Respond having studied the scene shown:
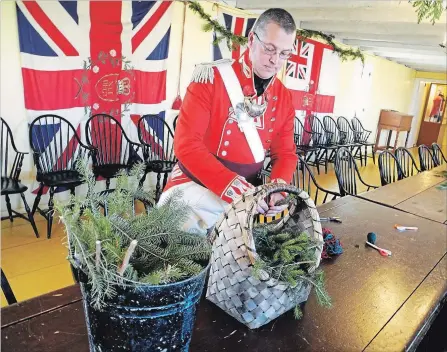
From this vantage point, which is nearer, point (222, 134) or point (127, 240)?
point (127, 240)

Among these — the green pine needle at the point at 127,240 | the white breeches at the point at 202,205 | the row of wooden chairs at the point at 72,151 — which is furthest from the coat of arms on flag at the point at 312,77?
the green pine needle at the point at 127,240

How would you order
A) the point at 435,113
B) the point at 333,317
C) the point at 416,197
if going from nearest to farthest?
the point at 333,317
the point at 416,197
the point at 435,113

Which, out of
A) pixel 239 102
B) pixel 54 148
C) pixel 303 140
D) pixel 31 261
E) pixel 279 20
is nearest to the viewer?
pixel 279 20

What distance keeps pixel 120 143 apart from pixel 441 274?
135 inches

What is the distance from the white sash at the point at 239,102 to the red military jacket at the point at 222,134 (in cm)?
2

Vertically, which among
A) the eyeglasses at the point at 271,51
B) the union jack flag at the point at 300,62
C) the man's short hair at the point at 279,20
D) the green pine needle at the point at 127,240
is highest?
the union jack flag at the point at 300,62

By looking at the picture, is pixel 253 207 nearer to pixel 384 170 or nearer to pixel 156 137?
pixel 384 170

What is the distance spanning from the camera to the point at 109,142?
396 cm

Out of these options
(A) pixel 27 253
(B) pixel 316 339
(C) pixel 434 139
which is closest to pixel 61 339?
(B) pixel 316 339

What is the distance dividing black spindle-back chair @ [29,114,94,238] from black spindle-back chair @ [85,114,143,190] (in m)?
0.15

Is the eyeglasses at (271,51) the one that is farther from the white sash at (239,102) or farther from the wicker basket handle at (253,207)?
the wicker basket handle at (253,207)

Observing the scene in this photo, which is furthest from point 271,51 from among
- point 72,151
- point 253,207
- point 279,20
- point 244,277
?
point 72,151

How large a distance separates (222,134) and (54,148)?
260 cm

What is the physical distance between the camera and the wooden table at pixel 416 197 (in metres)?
2.11
